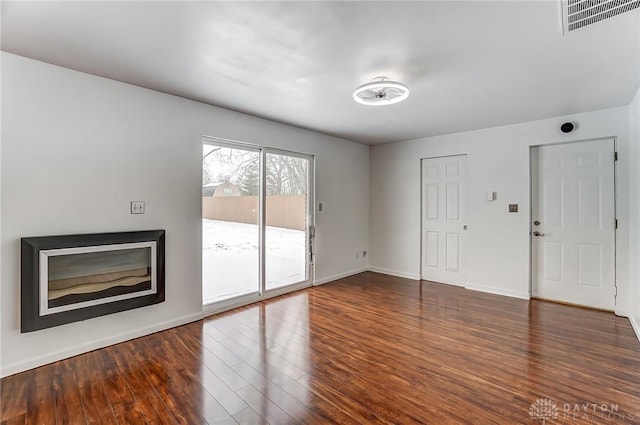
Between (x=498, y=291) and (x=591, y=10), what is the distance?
3846 mm

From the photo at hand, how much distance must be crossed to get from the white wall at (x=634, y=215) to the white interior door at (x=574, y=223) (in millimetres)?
311

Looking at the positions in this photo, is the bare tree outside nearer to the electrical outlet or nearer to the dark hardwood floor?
the electrical outlet

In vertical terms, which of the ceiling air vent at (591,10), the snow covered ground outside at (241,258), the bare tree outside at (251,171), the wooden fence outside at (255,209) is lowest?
the snow covered ground outside at (241,258)

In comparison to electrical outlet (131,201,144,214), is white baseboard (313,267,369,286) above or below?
below

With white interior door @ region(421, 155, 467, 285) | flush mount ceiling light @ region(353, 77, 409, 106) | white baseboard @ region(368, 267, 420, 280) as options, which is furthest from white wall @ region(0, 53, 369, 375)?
white baseboard @ region(368, 267, 420, 280)

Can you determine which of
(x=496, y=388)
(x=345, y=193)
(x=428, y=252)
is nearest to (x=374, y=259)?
(x=428, y=252)

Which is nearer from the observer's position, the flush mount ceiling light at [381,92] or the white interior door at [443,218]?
the flush mount ceiling light at [381,92]

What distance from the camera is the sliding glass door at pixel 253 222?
382 centimetres

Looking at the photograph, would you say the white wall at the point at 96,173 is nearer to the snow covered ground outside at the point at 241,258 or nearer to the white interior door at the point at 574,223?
the snow covered ground outside at the point at 241,258

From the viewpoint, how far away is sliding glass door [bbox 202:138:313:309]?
150 inches

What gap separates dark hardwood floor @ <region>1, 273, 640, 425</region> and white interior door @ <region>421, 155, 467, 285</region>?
151 centimetres

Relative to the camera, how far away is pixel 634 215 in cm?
338

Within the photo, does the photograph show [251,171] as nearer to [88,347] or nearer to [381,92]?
[381,92]

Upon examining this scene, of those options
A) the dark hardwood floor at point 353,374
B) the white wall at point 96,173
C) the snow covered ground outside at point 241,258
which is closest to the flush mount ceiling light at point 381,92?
the white wall at point 96,173
